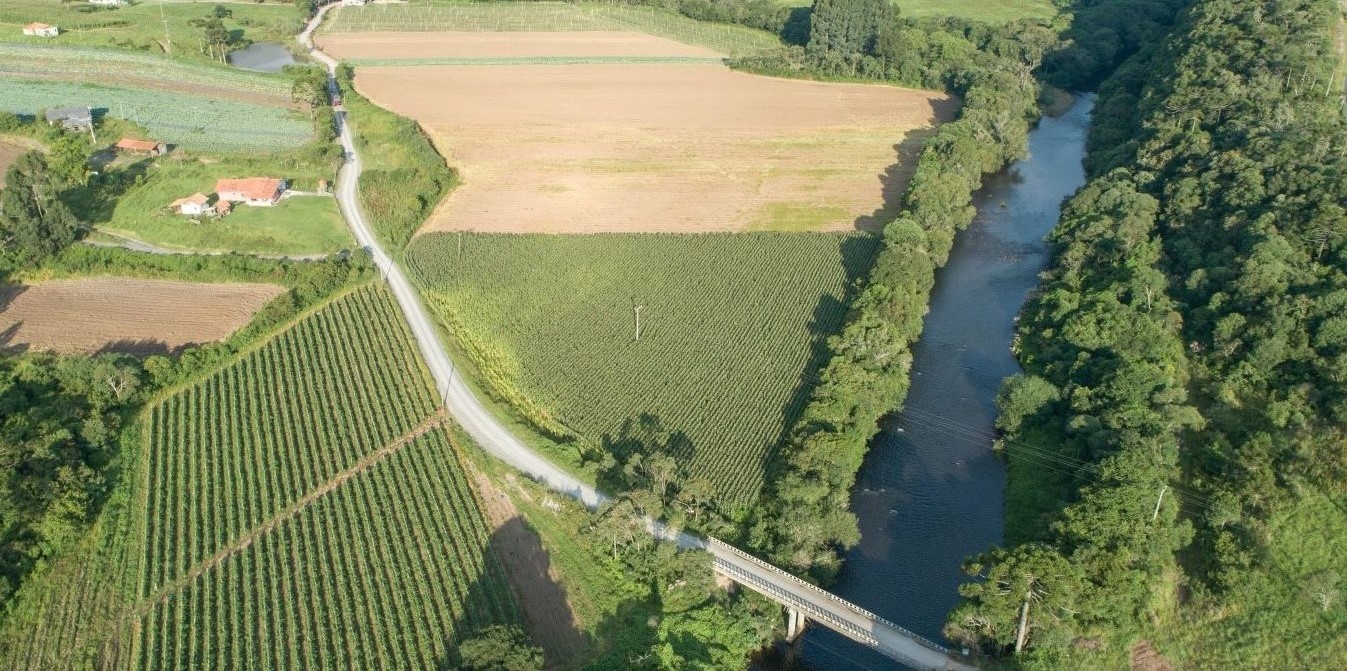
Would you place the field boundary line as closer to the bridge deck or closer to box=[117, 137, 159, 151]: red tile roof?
the bridge deck

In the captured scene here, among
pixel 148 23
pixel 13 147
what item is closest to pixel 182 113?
pixel 13 147

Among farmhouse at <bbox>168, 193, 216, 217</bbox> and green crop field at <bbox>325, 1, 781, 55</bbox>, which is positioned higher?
green crop field at <bbox>325, 1, 781, 55</bbox>

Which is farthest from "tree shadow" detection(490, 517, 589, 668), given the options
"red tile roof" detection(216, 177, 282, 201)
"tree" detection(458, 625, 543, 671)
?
"red tile roof" detection(216, 177, 282, 201)

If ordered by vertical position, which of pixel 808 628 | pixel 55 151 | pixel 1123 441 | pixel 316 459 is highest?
pixel 55 151

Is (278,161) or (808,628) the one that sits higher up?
(278,161)

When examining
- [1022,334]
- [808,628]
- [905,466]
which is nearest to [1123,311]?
[1022,334]

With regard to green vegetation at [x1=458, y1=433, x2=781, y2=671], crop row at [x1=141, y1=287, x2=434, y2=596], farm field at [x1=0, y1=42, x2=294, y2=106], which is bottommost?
green vegetation at [x1=458, y1=433, x2=781, y2=671]

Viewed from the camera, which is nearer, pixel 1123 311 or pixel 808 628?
pixel 808 628

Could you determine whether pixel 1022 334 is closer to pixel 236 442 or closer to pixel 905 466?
pixel 905 466

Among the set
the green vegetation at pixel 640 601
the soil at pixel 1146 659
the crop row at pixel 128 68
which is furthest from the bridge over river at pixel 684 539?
the crop row at pixel 128 68
